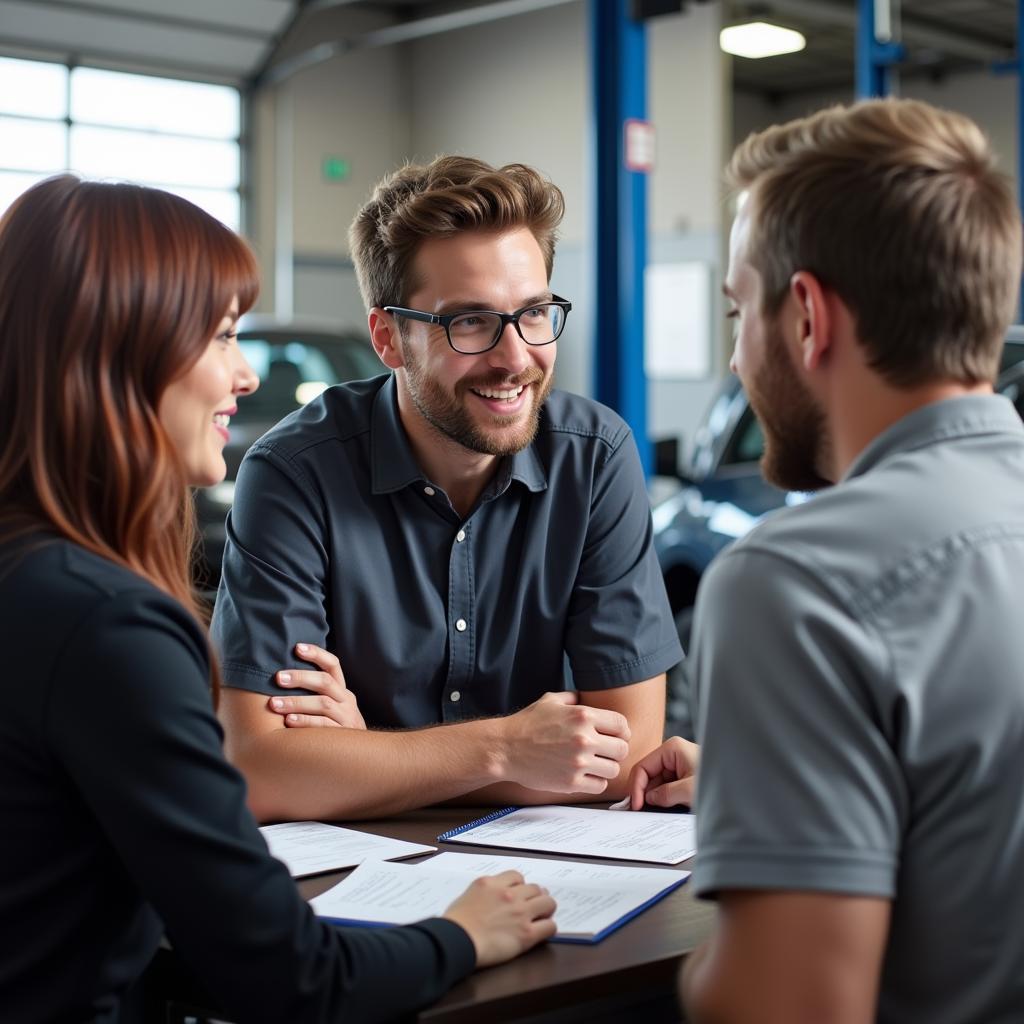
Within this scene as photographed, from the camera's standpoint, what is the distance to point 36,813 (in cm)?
131

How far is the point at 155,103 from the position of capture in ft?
47.4

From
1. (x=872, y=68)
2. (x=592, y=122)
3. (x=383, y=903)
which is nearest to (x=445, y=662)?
(x=383, y=903)

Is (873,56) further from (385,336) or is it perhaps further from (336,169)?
(336,169)

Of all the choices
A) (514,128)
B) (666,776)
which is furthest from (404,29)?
(666,776)

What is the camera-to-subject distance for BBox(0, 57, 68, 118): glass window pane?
13.4 m

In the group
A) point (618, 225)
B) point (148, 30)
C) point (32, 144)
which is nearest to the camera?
point (618, 225)

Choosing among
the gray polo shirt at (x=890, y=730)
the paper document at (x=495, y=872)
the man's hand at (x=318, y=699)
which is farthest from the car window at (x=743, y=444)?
the gray polo shirt at (x=890, y=730)

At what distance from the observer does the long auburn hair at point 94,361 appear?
4.57ft

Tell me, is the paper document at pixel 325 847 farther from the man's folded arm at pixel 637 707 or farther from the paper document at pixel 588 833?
the man's folded arm at pixel 637 707

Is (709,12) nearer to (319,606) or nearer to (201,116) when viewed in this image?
(201,116)

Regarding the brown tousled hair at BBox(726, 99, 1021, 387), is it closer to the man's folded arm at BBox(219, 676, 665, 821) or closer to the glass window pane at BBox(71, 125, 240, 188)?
the man's folded arm at BBox(219, 676, 665, 821)

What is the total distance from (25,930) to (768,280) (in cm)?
92

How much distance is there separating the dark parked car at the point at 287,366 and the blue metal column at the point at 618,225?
149 cm

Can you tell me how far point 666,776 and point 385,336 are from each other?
1009mm
